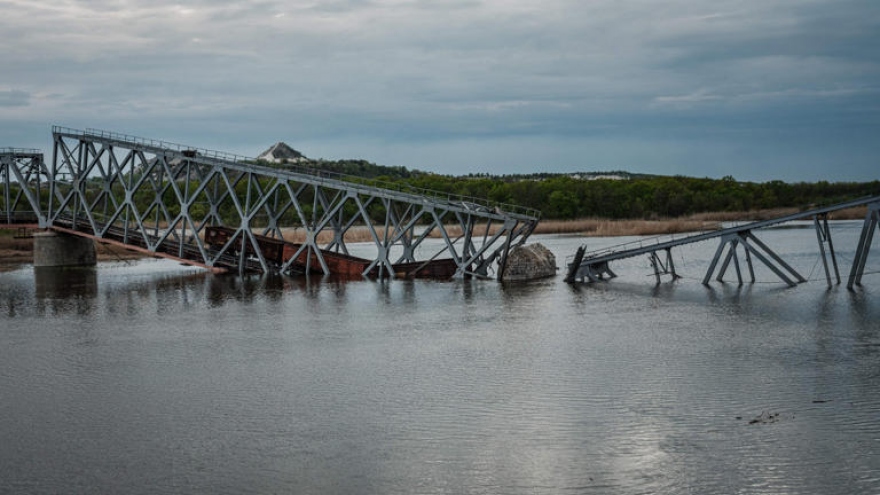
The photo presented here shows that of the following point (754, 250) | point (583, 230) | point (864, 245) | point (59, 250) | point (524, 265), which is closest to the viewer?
point (864, 245)

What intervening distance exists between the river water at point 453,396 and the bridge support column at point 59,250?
25218mm

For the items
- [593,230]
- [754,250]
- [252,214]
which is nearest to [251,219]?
[252,214]

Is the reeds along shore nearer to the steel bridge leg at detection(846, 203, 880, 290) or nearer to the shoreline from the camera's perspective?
the shoreline

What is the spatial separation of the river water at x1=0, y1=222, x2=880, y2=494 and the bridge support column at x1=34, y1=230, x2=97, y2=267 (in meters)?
25.2

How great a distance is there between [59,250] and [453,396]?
172ft

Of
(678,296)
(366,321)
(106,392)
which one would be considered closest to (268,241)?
(366,321)

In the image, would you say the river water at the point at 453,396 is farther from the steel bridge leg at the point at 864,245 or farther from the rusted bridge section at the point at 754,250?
the rusted bridge section at the point at 754,250

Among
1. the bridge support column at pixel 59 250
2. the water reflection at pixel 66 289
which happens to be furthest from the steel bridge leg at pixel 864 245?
the bridge support column at pixel 59 250

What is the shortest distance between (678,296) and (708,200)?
354ft

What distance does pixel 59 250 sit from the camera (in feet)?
222

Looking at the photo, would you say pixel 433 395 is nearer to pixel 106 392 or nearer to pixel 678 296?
pixel 106 392

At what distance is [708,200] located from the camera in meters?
146

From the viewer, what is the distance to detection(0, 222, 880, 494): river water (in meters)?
17.0

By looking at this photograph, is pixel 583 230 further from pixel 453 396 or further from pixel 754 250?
pixel 453 396
